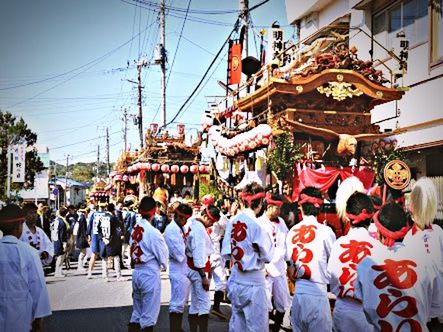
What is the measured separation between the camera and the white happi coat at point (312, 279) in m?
4.53

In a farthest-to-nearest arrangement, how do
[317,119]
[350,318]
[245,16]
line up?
[245,16], [317,119], [350,318]

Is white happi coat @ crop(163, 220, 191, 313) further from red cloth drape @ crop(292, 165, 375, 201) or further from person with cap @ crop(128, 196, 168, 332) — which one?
red cloth drape @ crop(292, 165, 375, 201)

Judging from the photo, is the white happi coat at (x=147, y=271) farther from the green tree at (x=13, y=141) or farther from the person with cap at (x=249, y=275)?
the green tree at (x=13, y=141)

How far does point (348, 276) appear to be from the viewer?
4121 millimetres

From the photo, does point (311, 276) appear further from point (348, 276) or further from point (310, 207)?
point (310, 207)

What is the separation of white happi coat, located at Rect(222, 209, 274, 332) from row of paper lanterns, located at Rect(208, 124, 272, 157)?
14.9 feet

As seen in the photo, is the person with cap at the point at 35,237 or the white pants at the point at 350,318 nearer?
the white pants at the point at 350,318

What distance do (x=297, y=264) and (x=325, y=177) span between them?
172 inches

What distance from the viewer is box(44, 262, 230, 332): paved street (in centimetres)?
719

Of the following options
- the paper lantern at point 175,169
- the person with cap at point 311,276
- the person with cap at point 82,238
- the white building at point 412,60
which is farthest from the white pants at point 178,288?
the paper lantern at point 175,169

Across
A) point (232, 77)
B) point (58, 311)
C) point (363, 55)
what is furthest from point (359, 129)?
point (58, 311)

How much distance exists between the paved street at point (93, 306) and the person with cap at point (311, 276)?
2788 millimetres

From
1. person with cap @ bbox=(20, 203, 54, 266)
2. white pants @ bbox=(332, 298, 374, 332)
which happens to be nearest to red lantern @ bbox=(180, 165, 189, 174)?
person with cap @ bbox=(20, 203, 54, 266)

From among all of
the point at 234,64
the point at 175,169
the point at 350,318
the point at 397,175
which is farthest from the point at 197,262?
the point at 175,169
